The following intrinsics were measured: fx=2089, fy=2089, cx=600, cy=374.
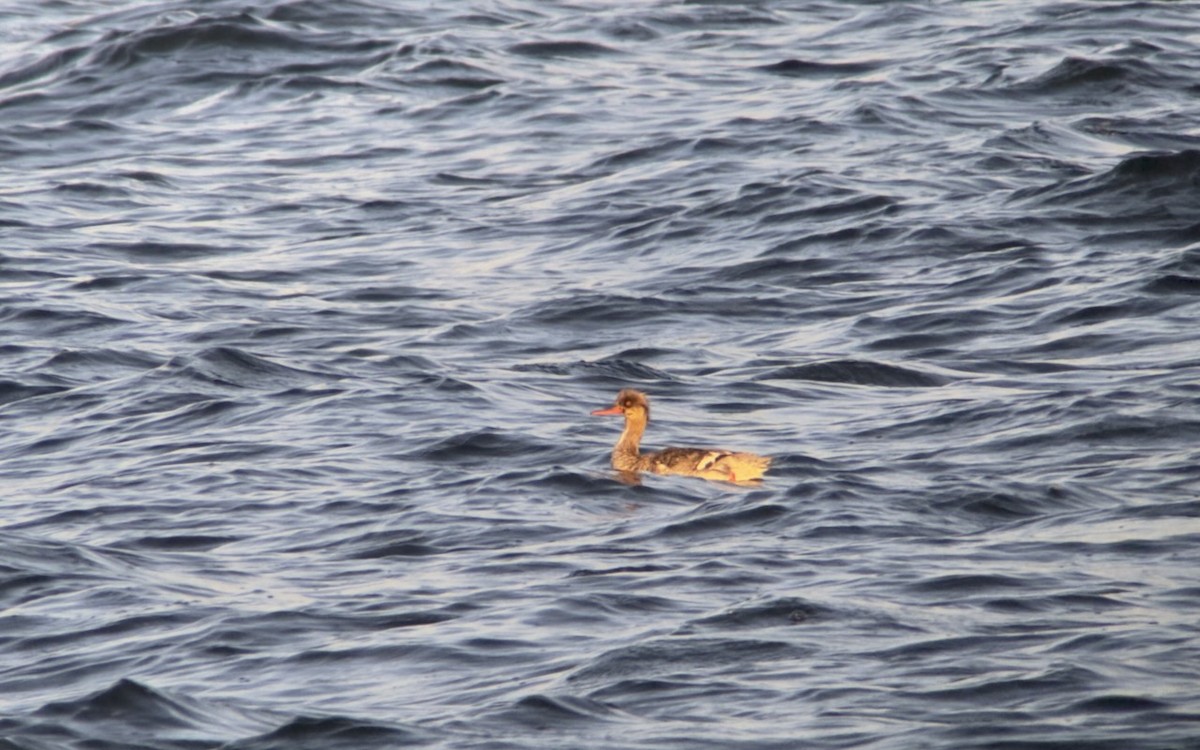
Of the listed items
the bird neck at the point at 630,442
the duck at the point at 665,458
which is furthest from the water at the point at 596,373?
the bird neck at the point at 630,442

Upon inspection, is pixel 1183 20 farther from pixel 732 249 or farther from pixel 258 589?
pixel 258 589

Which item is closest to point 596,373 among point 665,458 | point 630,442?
point 630,442

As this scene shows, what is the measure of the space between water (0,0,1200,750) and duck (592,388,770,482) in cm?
11

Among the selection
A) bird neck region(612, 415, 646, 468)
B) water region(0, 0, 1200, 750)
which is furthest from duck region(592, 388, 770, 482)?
water region(0, 0, 1200, 750)

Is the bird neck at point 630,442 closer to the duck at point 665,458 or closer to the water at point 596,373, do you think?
the duck at point 665,458

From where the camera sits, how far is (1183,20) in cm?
2406

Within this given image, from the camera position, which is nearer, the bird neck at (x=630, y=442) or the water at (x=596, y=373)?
the water at (x=596, y=373)

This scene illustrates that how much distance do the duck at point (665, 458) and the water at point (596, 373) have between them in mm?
115

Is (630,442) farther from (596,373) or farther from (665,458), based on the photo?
(596,373)

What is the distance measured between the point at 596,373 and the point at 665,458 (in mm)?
2338

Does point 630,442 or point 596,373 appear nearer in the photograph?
point 630,442

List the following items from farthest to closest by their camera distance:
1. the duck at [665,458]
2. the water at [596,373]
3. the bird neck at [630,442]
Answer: the bird neck at [630,442], the duck at [665,458], the water at [596,373]

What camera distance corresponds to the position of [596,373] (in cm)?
1430

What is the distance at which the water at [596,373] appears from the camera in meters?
8.62
